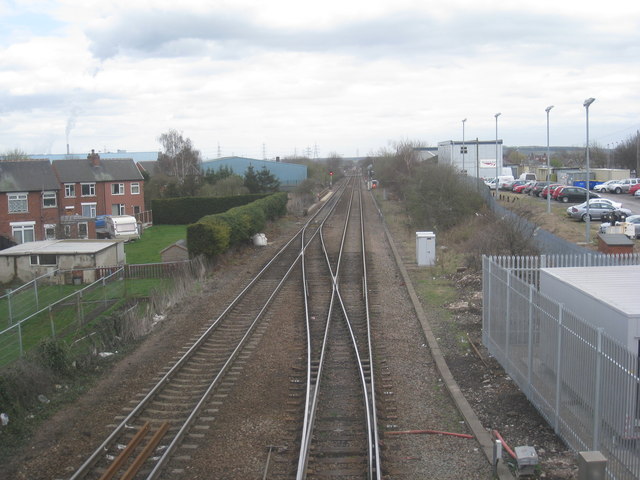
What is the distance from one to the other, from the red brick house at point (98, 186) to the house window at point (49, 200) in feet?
12.8

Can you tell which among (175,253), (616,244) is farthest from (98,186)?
(616,244)

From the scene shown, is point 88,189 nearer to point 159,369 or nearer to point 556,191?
point 556,191

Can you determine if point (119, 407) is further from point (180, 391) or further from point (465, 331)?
point (465, 331)

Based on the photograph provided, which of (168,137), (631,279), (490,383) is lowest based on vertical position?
(490,383)

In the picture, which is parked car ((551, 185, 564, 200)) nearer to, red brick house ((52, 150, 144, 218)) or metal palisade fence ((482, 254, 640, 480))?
red brick house ((52, 150, 144, 218))

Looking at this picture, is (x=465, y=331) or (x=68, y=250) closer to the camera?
(x=465, y=331)

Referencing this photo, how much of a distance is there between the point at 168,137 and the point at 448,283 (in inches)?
4361

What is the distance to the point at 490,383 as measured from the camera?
1140cm

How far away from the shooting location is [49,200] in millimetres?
50344

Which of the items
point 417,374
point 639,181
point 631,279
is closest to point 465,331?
point 417,374

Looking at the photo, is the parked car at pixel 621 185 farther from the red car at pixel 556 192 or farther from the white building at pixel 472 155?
the white building at pixel 472 155

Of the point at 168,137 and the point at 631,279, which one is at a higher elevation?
the point at 168,137

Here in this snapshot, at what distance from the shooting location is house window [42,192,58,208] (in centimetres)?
4981

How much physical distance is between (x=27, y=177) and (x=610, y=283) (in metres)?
47.2
